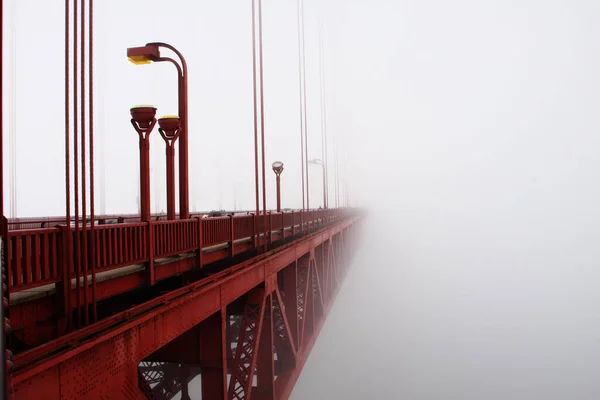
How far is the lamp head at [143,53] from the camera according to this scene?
1022cm

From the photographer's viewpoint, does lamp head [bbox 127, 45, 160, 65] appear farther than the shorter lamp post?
No

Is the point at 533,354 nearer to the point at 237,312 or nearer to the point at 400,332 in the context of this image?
the point at 400,332

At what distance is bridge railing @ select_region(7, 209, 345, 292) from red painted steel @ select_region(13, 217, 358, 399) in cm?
65

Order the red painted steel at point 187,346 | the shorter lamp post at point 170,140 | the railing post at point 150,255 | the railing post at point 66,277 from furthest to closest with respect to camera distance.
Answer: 1. the shorter lamp post at point 170,140
2. the railing post at point 150,255
3. the railing post at point 66,277
4. the red painted steel at point 187,346

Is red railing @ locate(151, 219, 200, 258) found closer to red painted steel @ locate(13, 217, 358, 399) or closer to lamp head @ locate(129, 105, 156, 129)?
red painted steel @ locate(13, 217, 358, 399)

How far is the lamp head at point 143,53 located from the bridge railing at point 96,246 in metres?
4.23

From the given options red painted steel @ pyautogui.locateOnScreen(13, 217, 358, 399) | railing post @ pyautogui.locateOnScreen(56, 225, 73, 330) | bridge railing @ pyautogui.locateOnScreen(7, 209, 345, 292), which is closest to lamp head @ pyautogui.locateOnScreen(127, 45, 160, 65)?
bridge railing @ pyautogui.locateOnScreen(7, 209, 345, 292)

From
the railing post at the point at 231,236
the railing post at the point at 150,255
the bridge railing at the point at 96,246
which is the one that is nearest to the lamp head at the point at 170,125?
the railing post at the point at 231,236

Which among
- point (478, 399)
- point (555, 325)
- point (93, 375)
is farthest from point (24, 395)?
point (555, 325)

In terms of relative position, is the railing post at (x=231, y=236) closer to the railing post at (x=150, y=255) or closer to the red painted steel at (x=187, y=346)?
the red painted steel at (x=187, y=346)

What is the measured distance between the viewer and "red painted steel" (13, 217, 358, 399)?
12.2 ft

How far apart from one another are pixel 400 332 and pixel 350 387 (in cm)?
1805

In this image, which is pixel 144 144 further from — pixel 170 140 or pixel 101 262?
pixel 101 262

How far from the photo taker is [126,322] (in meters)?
4.68
